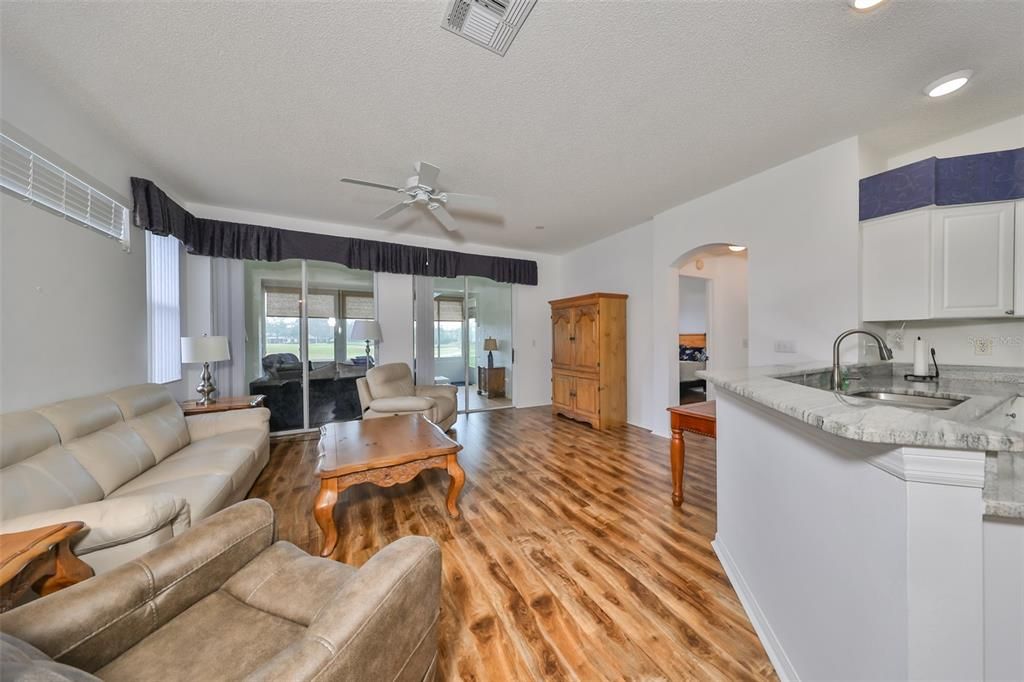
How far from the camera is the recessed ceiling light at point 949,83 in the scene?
1.83 metres

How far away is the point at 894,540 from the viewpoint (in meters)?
0.79

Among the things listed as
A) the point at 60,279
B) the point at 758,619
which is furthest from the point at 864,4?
the point at 60,279

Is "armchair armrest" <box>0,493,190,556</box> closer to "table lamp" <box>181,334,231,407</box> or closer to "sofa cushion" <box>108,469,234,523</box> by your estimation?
"sofa cushion" <box>108,469,234,523</box>

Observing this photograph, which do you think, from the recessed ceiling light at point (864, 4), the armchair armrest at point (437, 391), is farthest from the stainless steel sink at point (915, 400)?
the armchair armrest at point (437, 391)

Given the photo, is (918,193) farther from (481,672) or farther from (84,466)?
(84,466)

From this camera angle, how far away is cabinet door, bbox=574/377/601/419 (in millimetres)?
4379

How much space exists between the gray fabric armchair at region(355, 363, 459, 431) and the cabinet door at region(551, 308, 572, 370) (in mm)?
1689

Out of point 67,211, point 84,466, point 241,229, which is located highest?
point 241,229

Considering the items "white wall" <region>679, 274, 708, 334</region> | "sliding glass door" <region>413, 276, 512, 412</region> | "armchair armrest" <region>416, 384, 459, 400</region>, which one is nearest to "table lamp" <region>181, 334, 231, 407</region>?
"armchair armrest" <region>416, 384, 459, 400</region>

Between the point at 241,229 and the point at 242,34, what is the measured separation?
283cm

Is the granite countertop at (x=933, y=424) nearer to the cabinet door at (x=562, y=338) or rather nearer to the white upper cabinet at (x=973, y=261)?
the white upper cabinet at (x=973, y=261)

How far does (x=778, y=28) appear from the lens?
61.6 inches

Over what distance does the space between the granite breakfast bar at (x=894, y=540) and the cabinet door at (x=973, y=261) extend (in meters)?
1.45

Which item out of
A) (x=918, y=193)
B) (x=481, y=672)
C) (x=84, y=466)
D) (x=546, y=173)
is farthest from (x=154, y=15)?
(x=918, y=193)
